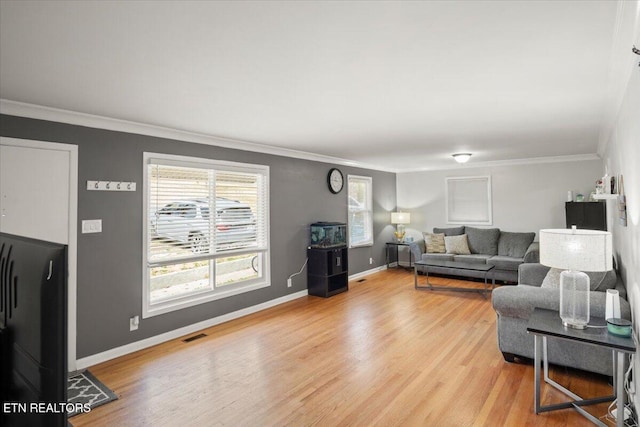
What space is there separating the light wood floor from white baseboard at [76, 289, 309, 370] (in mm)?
95

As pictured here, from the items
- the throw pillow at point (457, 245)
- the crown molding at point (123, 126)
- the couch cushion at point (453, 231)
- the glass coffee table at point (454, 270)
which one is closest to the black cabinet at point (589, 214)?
the glass coffee table at point (454, 270)

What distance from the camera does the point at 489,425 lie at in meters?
2.20

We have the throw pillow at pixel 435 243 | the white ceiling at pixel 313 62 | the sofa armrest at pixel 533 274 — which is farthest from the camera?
the throw pillow at pixel 435 243

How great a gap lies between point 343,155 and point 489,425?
168 inches

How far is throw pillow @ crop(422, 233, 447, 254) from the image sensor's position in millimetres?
6750

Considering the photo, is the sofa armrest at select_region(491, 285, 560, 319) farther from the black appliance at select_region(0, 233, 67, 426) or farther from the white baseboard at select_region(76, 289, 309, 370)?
the black appliance at select_region(0, 233, 67, 426)

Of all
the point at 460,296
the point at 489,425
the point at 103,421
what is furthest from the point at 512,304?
the point at 103,421

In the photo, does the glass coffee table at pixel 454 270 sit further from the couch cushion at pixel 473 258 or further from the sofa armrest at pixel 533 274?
the sofa armrest at pixel 533 274

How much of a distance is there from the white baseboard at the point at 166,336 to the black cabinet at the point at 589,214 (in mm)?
4627

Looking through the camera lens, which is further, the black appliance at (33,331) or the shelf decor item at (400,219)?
the shelf decor item at (400,219)

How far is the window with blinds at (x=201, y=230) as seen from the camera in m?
3.72

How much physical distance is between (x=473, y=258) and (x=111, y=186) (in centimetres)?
568

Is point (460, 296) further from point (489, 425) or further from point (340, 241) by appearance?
point (489, 425)

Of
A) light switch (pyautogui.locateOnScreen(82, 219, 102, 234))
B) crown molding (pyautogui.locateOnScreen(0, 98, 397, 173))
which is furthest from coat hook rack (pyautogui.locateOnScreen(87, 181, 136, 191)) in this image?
crown molding (pyautogui.locateOnScreen(0, 98, 397, 173))
